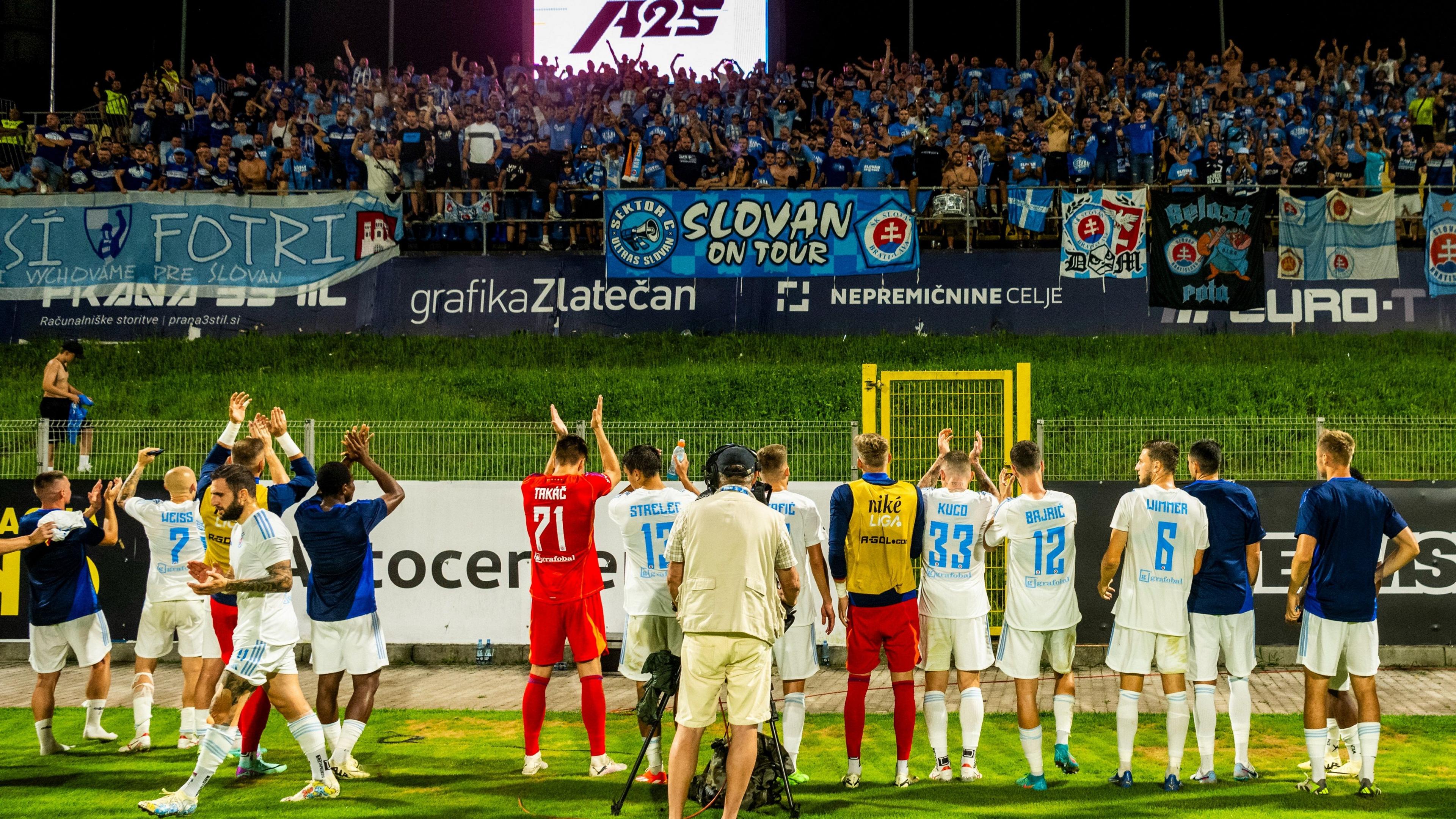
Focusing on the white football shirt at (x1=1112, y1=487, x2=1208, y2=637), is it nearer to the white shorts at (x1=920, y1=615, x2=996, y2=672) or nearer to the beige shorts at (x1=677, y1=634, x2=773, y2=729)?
the white shorts at (x1=920, y1=615, x2=996, y2=672)

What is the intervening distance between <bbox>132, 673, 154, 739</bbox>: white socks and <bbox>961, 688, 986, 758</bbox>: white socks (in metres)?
5.66

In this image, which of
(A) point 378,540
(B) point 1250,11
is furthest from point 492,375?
(B) point 1250,11

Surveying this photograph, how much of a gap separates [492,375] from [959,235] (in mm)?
7998

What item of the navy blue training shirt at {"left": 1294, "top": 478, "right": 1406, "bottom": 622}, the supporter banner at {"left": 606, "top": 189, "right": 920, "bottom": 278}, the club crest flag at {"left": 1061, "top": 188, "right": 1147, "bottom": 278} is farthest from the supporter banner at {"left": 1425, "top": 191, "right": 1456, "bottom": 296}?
the navy blue training shirt at {"left": 1294, "top": 478, "right": 1406, "bottom": 622}

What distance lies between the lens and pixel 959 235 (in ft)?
64.7

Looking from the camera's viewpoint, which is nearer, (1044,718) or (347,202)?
(1044,718)

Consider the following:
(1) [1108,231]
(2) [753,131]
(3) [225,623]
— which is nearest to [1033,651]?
(3) [225,623]

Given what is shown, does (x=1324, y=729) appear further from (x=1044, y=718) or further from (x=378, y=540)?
(x=378, y=540)

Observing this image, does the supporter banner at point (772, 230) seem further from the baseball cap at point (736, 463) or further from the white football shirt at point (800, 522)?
the baseball cap at point (736, 463)

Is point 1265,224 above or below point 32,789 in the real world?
above

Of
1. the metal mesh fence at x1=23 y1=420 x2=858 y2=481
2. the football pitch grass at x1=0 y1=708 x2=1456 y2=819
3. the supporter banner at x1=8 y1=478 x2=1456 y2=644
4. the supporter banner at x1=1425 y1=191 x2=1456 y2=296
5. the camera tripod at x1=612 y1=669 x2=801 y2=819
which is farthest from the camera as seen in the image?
the supporter banner at x1=1425 y1=191 x2=1456 y2=296

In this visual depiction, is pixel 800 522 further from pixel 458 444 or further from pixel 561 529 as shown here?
pixel 458 444

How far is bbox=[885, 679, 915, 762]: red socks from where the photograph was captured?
734 cm

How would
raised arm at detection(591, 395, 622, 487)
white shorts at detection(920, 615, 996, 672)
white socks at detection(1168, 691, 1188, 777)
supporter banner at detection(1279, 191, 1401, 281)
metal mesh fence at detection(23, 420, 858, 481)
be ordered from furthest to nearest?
supporter banner at detection(1279, 191, 1401, 281) → metal mesh fence at detection(23, 420, 858, 481) → raised arm at detection(591, 395, 622, 487) → white shorts at detection(920, 615, 996, 672) → white socks at detection(1168, 691, 1188, 777)
